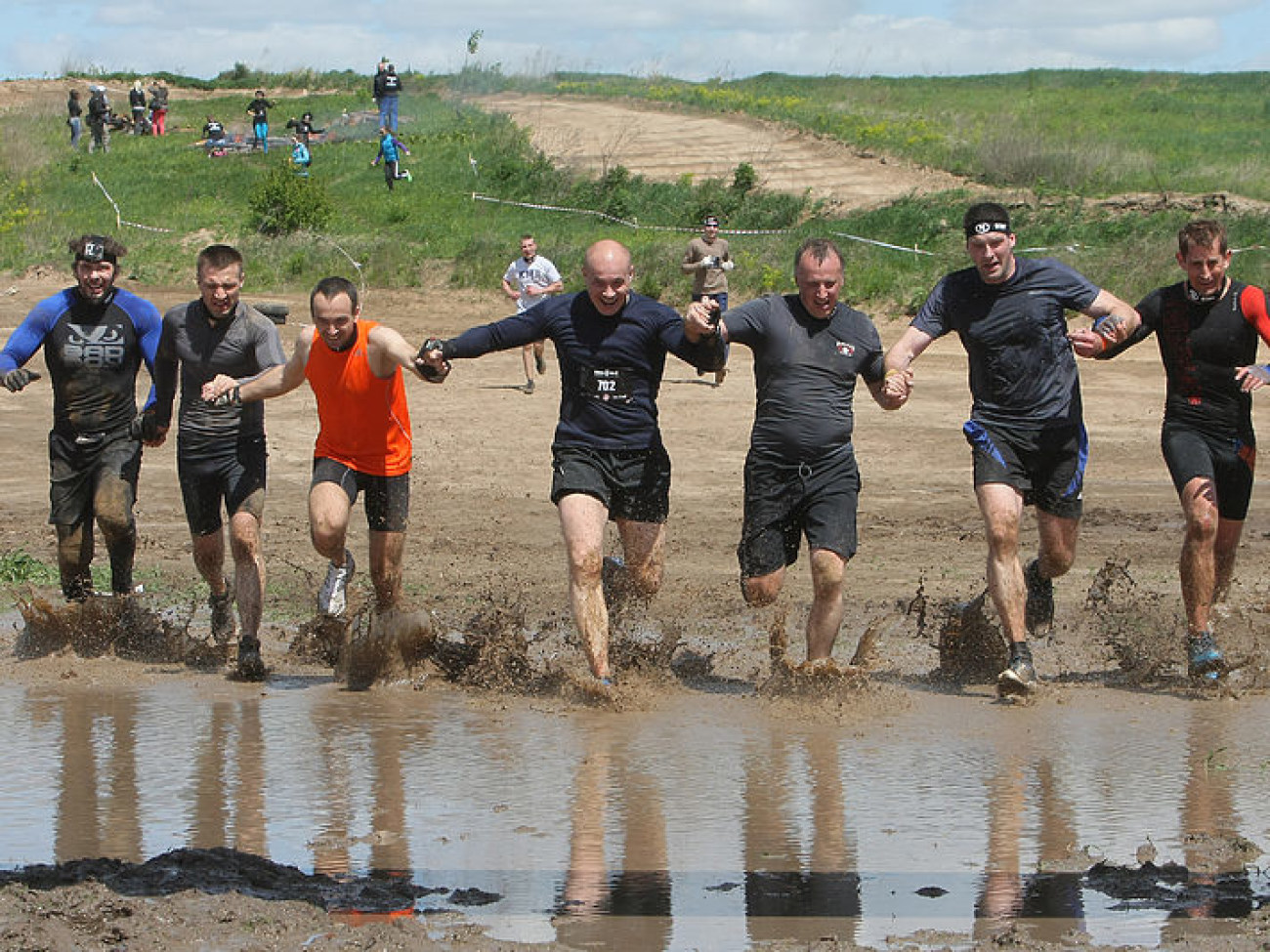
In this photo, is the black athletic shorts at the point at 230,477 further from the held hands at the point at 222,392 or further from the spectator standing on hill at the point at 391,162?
the spectator standing on hill at the point at 391,162

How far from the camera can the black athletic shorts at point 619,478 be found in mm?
8000

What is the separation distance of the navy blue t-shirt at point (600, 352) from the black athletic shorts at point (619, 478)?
0.05 m

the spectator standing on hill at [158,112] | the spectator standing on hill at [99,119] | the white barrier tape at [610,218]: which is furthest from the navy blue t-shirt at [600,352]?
the spectator standing on hill at [158,112]

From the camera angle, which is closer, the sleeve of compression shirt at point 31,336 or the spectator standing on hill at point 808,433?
the spectator standing on hill at point 808,433

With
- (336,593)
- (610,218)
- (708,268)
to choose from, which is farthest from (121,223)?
(336,593)

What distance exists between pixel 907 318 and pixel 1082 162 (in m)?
8.94

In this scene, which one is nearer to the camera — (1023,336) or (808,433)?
(808,433)

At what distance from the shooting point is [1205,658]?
8398mm

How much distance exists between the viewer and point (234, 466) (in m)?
8.78

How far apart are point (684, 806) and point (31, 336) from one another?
455cm

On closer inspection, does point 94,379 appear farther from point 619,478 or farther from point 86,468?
point 619,478

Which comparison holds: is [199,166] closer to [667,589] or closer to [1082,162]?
[1082,162]

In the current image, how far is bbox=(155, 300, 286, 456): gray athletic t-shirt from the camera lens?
8727 mm

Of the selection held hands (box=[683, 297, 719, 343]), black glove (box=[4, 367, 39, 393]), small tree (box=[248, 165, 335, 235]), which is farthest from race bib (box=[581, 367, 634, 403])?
small tree (box=[248, 165, 335, 235])
